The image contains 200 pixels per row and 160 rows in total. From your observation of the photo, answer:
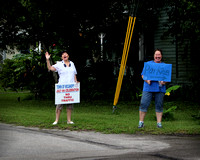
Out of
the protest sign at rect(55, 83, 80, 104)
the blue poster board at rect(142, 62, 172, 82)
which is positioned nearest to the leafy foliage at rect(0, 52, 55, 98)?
the protest sign at rect(55, 83, 80, 104)

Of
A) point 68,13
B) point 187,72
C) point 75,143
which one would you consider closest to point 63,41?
point 68,13

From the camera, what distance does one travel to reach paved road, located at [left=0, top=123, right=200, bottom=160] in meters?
6.64

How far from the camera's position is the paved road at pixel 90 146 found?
21.8ft

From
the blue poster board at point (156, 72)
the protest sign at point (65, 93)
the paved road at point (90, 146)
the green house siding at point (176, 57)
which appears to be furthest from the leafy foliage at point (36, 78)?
the blue poster board at point (156, 72)

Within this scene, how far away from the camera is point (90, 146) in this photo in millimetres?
7570

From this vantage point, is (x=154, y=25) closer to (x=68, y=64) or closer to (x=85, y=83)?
(x=85, y=83)

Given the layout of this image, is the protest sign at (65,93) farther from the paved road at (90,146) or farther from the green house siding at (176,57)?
the green house siding at (176,57)

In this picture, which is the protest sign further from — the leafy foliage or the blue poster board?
the leafy foliage

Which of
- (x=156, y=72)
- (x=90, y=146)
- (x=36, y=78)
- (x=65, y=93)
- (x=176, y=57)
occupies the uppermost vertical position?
(x=176, y=57)

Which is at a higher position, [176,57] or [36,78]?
[176,57]

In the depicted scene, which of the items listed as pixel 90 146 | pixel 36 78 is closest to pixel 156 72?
pixel 90 146

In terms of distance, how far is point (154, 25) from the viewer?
21719mm

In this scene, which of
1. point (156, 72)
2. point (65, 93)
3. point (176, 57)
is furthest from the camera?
point (176, 57)

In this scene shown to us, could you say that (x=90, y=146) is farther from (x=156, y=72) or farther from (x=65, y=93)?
(x=65, y=93)
